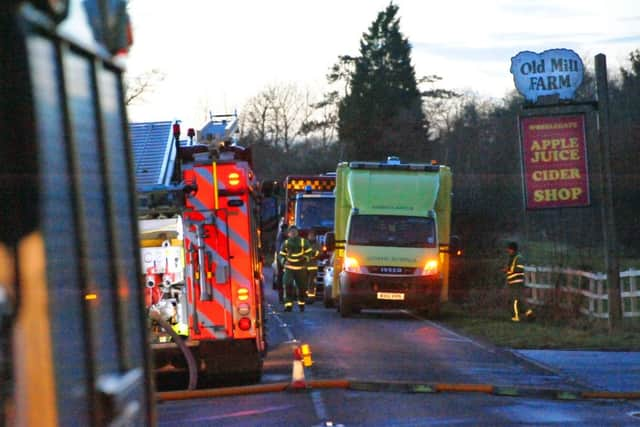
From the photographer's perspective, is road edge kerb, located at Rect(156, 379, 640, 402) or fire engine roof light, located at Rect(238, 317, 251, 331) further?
fire engine roof light, located at Rect(238, 317, 251, 331)

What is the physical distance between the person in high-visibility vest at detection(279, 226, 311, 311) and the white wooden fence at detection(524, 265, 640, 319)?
16.9 ft

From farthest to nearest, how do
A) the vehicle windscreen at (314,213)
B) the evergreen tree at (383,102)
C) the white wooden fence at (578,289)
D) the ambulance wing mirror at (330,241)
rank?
the evergreen tree at (383,102) < the vehicle windscreen at (314,213) < the ambulance wing mirror at (330,241) < the white wooden fence at (578,289)

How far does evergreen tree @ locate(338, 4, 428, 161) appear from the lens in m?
82.2

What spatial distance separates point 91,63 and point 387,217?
24327 mm

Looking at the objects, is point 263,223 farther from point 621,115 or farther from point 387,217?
point 621,115

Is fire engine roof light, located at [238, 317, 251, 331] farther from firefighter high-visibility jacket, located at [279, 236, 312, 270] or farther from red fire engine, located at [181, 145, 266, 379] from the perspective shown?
firefighter high-visibility jacket, located at [279, 236, 312, 270]

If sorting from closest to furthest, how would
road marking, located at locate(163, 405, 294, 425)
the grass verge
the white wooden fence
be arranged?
1. road marking, located at locate(163, 405, 294, 425)
2. the grass verge
3. the white wooden fence

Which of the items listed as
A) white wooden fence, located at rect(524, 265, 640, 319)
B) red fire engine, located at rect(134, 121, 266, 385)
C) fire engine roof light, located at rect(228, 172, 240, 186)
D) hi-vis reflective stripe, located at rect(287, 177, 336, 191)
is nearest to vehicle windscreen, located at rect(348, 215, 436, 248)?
white wooden fence, located at rect(524, 265, 640, 319)

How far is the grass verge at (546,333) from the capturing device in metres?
20.5

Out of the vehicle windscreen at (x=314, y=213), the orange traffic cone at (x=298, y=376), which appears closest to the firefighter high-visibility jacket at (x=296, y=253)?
the vehicle windscreen at (x=314, y=213)

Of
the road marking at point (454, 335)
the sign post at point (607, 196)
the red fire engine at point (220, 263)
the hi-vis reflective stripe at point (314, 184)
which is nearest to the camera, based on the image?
the red fire engine at point (220, 263)

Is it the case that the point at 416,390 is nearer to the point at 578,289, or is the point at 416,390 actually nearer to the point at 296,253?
the point at 296,253

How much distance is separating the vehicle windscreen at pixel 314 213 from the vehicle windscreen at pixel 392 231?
811cm

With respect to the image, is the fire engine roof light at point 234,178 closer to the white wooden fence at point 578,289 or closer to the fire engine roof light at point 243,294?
the fire engine roof light at point 243,294
